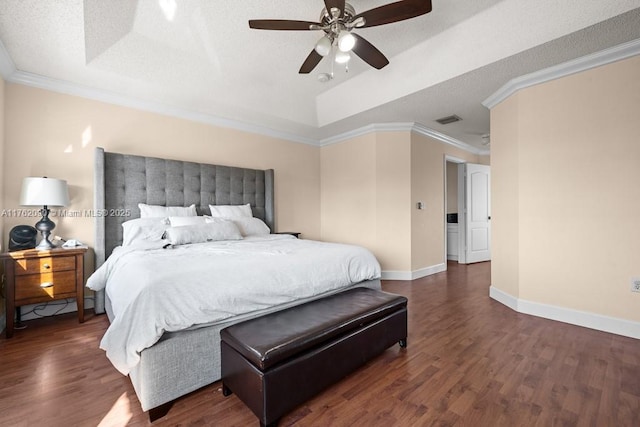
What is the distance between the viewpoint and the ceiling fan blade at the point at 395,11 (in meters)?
1.80

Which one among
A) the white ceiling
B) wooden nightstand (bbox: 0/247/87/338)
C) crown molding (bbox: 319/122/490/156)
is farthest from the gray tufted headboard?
crown molding (bbox: 319/122/490/156)

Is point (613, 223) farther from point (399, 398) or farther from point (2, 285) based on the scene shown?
point (2, 285)

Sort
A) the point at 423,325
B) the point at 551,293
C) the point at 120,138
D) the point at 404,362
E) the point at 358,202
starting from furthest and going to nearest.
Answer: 1. the point at 358,202
2. the point at 120,138
3. the point at 551,293
4. the point at 423,325
5. the point at 404,362

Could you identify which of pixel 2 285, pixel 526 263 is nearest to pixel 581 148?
pixel 526 263

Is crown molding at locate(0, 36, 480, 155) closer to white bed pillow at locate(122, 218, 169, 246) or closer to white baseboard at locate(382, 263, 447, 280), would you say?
white bed pillow at locate(122, 218, 169, 246)

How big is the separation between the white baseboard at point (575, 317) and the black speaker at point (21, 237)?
16.7ft

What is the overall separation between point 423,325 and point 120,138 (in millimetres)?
3997

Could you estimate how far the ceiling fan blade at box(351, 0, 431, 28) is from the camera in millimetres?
1803

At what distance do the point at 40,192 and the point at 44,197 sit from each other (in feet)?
0.18

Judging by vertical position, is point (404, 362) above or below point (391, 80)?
below

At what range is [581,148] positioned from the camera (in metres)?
2.62

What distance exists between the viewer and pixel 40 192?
8.22 feet

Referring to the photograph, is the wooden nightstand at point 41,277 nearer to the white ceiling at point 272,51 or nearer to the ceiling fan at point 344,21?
the white ceiling at point 272,51

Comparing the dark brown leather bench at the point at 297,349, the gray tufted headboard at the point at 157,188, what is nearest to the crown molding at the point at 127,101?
the gray tufted headboard at the point at 157,188
